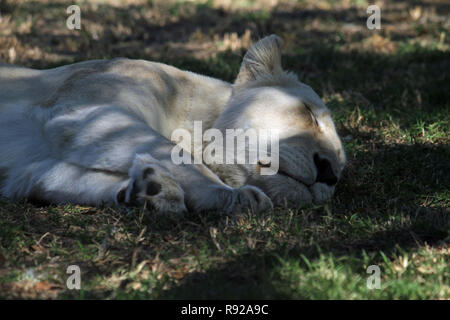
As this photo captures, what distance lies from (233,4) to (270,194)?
815 centimetres

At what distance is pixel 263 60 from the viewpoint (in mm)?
4473

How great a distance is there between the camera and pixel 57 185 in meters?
3.60

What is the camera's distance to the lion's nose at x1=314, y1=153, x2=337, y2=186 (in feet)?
12.2

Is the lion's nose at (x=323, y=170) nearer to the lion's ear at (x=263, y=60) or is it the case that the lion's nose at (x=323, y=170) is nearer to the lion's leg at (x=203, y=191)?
the lion's leg at (x=203, y=191)

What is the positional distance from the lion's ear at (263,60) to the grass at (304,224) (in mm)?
967

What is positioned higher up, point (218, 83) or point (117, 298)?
point (218, 83)

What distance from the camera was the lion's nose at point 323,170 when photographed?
3729 mm

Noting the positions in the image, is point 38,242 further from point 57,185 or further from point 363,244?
point 363,244

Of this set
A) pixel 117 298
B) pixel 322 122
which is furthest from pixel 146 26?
pixel 117 298
